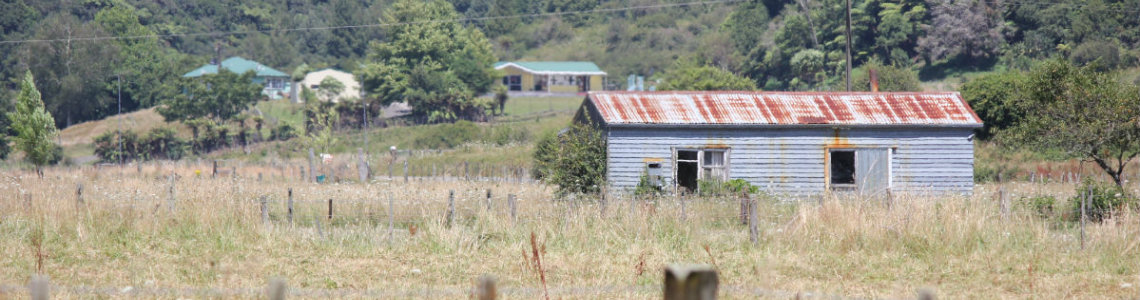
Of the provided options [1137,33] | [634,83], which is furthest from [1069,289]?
[634,83]

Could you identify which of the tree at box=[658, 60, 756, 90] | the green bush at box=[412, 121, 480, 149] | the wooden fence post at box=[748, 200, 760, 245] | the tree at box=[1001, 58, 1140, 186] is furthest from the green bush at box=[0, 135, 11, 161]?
the wooden fence post at box=[748, 200, 760, 245]

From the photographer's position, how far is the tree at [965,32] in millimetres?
56188

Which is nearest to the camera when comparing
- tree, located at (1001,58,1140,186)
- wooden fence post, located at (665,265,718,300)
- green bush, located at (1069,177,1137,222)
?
wooden fence post, located at (665,265,718,300)

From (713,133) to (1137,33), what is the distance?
40.9 metres

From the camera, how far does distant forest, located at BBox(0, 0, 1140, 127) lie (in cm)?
5612

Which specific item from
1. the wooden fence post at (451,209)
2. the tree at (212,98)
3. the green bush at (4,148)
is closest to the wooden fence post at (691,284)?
the wooden fence post at (451,209)

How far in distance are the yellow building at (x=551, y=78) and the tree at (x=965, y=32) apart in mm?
24677

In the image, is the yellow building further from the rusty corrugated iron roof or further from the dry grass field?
the dry grass field

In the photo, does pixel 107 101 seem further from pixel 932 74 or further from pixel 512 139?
pixel 932 74

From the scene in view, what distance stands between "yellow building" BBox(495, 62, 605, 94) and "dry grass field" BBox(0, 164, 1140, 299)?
2335 inches

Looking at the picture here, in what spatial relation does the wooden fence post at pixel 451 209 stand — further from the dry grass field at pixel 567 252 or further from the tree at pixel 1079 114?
the tree at pixel 1079 114

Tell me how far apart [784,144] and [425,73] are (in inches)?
1637

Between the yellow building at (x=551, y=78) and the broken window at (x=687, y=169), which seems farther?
the yellow building at (x=551, y=78)

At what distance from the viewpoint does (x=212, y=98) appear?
2239 inches
